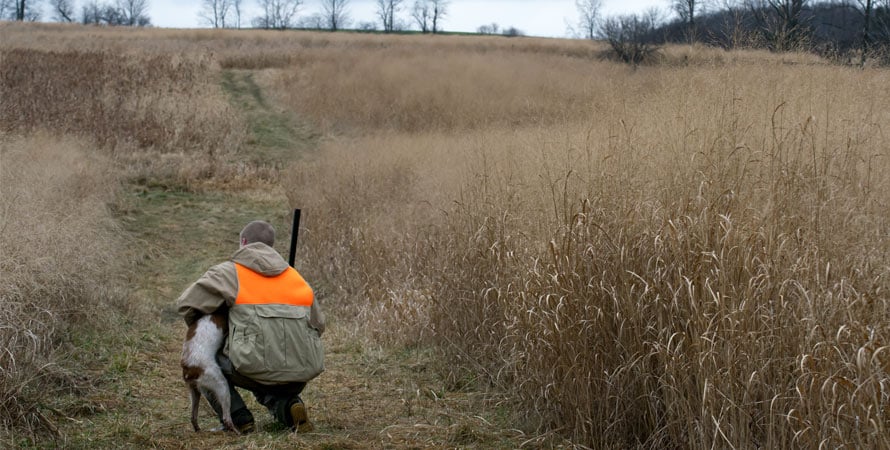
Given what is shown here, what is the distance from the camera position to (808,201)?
5.29 metres

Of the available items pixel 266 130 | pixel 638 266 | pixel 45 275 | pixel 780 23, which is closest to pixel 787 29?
pixel 780 23

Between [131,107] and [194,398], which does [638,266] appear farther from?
[131,107]

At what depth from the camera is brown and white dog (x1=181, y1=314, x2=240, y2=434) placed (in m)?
5.29

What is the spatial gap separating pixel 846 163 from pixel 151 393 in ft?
19.7

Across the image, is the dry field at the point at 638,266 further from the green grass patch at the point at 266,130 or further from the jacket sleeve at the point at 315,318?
the green grass patch at the point at 266,130

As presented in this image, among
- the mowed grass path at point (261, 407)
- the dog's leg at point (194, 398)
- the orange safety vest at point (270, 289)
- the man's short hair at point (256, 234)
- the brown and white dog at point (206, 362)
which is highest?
the man's short hair at point (256, 234)

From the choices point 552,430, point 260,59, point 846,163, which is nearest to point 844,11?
point 846,163

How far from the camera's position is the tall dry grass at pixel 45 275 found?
586 cm

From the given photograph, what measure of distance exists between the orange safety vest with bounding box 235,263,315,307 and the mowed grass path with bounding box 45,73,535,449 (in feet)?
2.90

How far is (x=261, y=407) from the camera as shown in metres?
7.04

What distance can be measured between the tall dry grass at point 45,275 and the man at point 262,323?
1429 mm

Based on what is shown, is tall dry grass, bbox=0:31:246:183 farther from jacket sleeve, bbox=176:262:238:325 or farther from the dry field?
jacket sleeve, bbox=176:262:238:325

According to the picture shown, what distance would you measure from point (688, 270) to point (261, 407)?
153 inches

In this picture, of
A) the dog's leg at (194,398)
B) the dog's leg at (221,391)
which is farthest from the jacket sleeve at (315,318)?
the dog's leg at (194,398)
